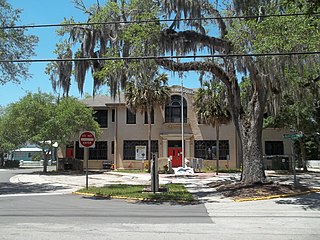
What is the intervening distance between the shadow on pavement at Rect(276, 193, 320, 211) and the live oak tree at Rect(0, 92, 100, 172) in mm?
21198

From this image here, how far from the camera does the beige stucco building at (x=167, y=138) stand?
120 feet

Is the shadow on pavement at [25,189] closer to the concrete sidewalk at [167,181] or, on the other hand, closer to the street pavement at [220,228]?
the concrete sidewalk at [167,181]

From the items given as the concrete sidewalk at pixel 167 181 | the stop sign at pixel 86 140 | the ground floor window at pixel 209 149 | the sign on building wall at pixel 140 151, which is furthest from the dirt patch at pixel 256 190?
the sign on building wall at pixel 140 151

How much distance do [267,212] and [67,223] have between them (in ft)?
20.3

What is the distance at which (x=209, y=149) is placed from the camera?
36.8m

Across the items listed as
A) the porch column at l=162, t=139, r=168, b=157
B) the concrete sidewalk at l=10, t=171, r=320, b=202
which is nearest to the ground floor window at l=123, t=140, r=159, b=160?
the porch column at l=162, t=139, r=168, b=157

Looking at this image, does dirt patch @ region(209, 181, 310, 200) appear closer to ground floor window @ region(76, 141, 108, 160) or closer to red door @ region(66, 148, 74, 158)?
ground floor window @ region(76, 141, 108, 160)

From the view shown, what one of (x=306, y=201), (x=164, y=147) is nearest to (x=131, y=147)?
(x=164, y=147)

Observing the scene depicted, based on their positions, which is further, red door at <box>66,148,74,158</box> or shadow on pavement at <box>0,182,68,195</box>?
red door at <box>66,148,74,158</box>

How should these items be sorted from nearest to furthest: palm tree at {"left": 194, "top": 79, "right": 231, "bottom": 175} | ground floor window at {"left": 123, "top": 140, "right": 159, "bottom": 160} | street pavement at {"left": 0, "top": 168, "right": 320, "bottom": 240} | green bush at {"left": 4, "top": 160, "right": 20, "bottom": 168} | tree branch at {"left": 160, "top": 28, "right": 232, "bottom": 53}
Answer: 1. street pavement at {"left": 0, "top": 168, "right": 320, "bottom": 240}
2. tree branch at {"left": 160, "top": 28, "right": 232, "bottom": 53}
3. palm tree at {"left": 194, "top": 79, "right": 231, "bottom": 175}
4. ground floor window at {"left": 123, "top": 140, "right": 159, "bottom": 160}
5. green bush at {"left": 4, "top": 160, "right": 20, "bottom": 168}

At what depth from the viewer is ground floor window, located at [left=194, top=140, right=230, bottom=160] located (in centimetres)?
3667

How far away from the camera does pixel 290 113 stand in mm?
30703

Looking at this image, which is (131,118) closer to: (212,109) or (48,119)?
(48,119)

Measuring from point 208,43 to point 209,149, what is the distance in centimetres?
2113
